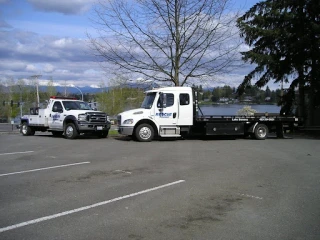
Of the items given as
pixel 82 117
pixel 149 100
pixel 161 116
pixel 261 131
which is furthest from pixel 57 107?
pixel 261 131

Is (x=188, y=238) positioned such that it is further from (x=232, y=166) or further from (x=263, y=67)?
(x=263, y=67)

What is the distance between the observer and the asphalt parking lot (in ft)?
16.5

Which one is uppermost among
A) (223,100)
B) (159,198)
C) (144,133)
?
(223,100)

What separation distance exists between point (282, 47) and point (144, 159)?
50.2 ft

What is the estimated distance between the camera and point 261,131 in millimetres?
19047

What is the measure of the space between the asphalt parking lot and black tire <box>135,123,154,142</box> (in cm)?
578

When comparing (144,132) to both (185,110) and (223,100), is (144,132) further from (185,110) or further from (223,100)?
(223,100)

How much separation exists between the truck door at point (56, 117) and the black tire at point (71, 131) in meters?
0.72

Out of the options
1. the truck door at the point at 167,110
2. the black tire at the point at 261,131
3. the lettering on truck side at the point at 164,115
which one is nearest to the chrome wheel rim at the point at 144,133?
the truck door at the point at 167,110

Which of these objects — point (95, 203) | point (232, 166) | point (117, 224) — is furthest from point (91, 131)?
point (117, 224)

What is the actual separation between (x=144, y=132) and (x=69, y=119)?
443 cm

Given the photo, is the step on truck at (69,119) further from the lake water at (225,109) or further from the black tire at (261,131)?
the black tire at (261,131)

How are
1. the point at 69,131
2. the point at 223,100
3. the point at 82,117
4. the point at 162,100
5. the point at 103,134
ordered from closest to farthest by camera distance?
the point at 162,100 → the point at 82,117 → the point at 69,131 → the point at 103,134 → the point at 223,100

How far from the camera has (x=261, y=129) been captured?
62.4 ft
